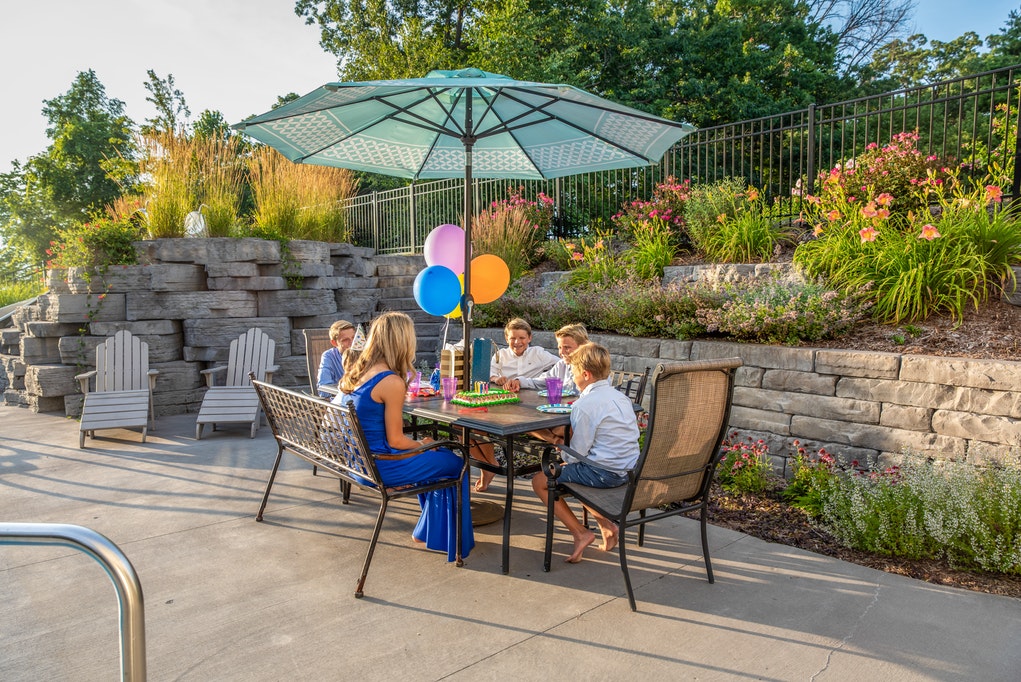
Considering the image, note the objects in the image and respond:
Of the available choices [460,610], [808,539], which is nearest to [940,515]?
[808,539]

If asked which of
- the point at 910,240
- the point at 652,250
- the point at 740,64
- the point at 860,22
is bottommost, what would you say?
the point at 910,240

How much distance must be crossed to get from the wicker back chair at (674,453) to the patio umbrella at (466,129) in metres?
1.38

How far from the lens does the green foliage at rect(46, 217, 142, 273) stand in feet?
24.2

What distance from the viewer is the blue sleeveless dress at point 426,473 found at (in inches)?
129

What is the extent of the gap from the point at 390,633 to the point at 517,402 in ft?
5.29

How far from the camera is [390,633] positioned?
8.98ft

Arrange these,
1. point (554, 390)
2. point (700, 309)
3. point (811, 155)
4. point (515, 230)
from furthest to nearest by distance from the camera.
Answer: point (515, 230) < point (811, 155) < point (700, 309) < point (554, 390)

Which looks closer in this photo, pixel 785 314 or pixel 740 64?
pixel 785 314

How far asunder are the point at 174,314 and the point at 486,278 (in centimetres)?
467

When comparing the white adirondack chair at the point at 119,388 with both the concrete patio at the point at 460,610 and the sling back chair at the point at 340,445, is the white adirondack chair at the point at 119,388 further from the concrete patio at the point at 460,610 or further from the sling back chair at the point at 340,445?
the sling back chair at the point at 340,445

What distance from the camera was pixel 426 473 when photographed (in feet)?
11.1

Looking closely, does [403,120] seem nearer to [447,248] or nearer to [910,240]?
[447,248]

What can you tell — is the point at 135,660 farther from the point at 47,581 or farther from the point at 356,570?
the point at 47,581

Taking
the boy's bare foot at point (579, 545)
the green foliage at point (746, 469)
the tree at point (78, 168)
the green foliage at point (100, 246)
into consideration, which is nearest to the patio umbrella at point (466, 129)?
the boy's bare foot at point (579, 545)
